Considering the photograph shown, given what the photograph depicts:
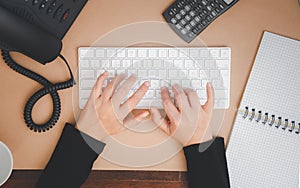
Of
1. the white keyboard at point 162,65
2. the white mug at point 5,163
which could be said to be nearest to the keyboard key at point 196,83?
the white keyboard at point 162,65

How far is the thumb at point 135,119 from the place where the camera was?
973mm

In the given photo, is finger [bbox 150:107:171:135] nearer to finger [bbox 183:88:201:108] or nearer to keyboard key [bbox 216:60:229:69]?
finger [bbox 183:88:201:108]

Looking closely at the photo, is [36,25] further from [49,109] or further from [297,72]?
[297,72]

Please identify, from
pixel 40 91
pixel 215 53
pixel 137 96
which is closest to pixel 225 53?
pixel 215 53

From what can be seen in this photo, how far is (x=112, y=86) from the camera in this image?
3.15 feet

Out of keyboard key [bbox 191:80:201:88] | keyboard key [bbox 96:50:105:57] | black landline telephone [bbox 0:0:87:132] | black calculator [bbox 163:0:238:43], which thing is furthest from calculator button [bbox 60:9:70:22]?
keyboard key [bbox 191:80:201:88]

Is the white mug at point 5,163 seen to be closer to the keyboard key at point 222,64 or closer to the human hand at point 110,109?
the human hand at point 110,109

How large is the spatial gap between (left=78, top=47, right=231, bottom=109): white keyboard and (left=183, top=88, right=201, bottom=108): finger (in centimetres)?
1

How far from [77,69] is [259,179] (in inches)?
20.3

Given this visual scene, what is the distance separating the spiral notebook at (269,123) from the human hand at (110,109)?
245 millimetres

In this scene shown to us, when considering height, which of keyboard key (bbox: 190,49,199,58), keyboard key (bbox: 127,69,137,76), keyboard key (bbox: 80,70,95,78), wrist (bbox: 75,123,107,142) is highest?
keyboard key (bbox: 190,49,199,58)

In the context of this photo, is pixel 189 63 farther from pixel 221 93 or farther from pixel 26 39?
pixel 26 39

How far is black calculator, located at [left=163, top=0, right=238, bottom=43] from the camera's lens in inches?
37.7

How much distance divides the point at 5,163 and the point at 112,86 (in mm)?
310
